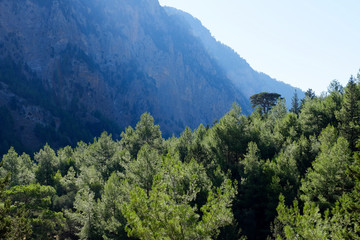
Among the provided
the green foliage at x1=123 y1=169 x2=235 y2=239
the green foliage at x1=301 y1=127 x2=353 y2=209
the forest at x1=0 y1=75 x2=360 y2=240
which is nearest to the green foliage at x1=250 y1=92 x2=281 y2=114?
the forest at x1=0 y1=75 x2=360 y2=240

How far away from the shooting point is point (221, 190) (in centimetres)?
2233

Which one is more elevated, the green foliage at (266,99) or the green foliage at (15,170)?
the green foliage at (266,99)

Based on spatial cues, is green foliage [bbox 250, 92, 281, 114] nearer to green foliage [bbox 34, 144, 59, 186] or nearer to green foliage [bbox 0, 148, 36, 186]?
green foliage [bbox 34, 144, 59, 186]

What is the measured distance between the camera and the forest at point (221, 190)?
40.7 ft

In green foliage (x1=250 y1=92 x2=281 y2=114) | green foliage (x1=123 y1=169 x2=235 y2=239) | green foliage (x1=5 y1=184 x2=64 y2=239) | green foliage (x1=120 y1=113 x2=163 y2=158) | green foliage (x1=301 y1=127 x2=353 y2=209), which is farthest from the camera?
green foliage (x1=250 y1=92 x2=281 y2=114)

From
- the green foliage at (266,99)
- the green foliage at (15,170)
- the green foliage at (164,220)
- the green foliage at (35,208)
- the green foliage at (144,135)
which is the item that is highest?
the green foliage at (266,99)

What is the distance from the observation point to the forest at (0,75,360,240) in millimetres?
12414

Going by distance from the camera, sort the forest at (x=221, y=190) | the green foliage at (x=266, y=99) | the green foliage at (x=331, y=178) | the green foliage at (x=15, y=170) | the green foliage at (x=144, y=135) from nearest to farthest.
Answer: the forest at (x=221, y=190), the green foliage at (x=331, y=178), the green foliage at (x=15, y=170), the green foliage at (x=144, y=135), the green foliage at (x=266, y=99)

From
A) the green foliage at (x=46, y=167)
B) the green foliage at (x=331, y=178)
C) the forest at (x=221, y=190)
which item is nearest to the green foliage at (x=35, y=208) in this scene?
the forest at (x=221, y=190)

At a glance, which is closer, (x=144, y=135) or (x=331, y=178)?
(x=331, y=178)

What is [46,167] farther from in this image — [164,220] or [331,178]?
[331,178]

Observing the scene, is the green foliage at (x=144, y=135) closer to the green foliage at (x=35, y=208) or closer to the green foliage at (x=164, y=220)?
the green foliage at (x=35, y=208)

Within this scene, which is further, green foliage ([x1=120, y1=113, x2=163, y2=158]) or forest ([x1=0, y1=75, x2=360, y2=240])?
green foliage ([x1=120, y1=113, x2=163, y2=158])

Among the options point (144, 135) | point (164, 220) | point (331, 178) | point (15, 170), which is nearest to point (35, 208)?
point (15, 170)
